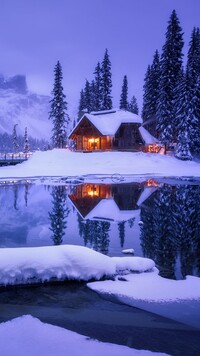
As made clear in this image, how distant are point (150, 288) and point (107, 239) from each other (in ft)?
13.7

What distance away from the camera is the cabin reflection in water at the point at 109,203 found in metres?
14.7

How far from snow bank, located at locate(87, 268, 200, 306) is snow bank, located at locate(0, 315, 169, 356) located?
1634mm

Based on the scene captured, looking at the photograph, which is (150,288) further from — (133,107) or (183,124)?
(133,107)

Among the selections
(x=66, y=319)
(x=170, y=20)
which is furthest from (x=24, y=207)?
(x=170, y=20)

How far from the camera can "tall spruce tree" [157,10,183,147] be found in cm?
4422

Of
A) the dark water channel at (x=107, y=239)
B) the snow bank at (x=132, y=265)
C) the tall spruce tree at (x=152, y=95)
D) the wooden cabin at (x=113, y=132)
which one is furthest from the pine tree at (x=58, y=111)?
the snow bank at (x=132, y=265)

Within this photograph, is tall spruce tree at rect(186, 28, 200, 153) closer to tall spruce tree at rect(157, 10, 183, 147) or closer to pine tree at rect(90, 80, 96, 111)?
tall spruce tree at rect(157, 10, 183, 147)

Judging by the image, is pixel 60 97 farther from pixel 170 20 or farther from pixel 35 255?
pixel 35 255

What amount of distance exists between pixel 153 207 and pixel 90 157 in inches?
1008

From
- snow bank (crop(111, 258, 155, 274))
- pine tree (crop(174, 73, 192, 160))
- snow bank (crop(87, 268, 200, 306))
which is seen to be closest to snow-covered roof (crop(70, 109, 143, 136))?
pine tree (crop(174, 73, 192, 160))

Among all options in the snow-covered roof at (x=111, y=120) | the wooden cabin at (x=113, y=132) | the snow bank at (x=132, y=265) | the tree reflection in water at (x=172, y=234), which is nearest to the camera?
the snow bank at (x=132, y=265)

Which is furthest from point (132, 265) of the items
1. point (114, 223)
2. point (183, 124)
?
point (183, 124)

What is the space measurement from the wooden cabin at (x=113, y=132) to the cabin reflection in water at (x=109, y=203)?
23009 mm

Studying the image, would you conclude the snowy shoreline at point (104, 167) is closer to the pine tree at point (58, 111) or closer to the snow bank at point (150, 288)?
the pine tree at point (58, 111)
